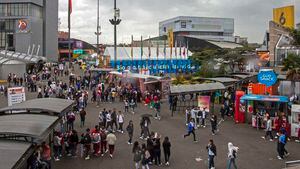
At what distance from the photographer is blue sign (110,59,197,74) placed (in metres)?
57.2

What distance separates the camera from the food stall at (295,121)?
67.6 feet

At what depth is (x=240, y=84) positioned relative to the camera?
3456 cm

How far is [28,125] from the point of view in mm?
13250

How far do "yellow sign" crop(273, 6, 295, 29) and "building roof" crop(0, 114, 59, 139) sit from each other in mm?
42192

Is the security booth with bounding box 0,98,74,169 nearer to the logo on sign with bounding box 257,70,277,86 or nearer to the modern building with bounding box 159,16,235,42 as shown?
the logo on sign with bounding box 257,70,277,86

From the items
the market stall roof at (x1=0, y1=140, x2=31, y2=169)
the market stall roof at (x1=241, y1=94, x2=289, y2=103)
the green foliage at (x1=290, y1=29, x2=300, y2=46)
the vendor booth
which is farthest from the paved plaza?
the green foliage at (x1=290, y1=29, x2=300, y2=46)

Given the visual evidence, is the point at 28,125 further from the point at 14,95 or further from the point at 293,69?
the point at 293,69

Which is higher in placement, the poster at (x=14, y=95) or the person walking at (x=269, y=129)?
the poster at (x=14, y=95)

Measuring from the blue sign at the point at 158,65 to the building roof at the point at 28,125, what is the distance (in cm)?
4084

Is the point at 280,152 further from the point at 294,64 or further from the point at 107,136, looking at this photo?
the point at 294,64

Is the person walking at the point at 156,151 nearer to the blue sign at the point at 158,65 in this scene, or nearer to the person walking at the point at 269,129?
the person walking at the point at 269,129

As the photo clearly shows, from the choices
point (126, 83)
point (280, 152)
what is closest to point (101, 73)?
point (126, 83)

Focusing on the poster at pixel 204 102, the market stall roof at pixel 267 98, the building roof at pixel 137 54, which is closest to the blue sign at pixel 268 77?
the market stall roof at pixel 267 98

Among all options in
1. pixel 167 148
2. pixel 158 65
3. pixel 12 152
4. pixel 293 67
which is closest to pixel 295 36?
pixel 293 67
